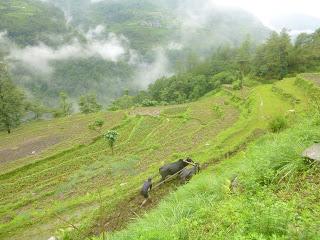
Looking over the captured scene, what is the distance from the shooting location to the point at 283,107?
31.9 m

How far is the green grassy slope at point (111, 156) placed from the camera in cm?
1741

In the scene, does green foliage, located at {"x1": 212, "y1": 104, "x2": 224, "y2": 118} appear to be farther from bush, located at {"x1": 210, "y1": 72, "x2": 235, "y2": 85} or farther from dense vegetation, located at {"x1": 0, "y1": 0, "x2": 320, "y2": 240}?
bush, located at {"x1": 210, "y1": 72, "x2": 235, "y2": 85}

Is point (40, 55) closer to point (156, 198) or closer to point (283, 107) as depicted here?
point (283, 107)

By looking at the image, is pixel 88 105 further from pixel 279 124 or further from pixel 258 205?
pixel 258 205

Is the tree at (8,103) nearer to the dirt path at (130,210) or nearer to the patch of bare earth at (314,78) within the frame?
the dirt path at (130,210)

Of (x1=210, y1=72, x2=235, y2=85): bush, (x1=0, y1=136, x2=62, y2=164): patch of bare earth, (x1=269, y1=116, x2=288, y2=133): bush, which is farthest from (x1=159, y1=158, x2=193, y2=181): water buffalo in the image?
(x1=210, y1=72, x2=235, y2=85): bush

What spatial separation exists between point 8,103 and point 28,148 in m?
14.6

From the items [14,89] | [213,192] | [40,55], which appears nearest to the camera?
[213,192]

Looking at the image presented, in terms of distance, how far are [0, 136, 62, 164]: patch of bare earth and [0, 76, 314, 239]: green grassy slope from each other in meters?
1.05

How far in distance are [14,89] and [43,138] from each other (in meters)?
13.6

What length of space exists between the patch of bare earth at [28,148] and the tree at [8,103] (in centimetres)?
971

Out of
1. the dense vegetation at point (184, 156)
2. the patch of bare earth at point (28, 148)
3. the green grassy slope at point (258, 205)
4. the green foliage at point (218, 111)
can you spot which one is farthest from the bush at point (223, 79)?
the green grassy slope at point (258, 205)

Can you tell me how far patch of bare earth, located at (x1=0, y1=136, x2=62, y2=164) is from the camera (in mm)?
30969

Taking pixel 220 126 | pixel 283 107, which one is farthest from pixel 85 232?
pixel 283 107
